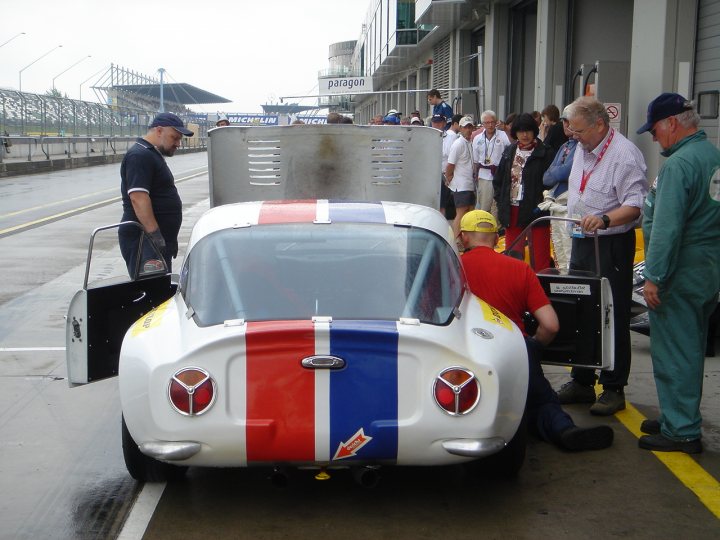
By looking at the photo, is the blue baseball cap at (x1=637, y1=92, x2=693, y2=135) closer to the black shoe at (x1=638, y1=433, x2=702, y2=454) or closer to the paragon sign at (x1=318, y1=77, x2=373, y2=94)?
the black shoe at (x1=638, y1=433, x2=702, y2=454)

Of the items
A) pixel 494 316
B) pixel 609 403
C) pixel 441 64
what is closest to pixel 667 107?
pixel 494 316

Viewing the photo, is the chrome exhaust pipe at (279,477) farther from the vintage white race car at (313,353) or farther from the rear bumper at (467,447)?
the rear bumper at (467,447)

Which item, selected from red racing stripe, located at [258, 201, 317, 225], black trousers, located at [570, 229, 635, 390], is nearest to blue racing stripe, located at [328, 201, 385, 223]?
red racing stripe, located at [258, 201, 317, 225]

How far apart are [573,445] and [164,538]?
236 cm

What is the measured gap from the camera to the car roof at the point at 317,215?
17.1 feet

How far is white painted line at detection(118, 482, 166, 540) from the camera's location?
4.39 meters

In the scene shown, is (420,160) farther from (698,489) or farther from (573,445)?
(698,489)

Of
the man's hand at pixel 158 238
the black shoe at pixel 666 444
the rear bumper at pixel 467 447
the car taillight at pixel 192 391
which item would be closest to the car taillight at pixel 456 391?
the rear bumper at pixel 467 447

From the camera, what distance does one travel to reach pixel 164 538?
4340 mm

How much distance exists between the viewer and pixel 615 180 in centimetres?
618

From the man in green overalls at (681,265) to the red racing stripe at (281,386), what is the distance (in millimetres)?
2149

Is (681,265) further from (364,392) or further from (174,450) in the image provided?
(174,450)

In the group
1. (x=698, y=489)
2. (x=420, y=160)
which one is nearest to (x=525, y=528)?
(x=698, y=489)

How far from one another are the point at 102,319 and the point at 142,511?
1.18m
